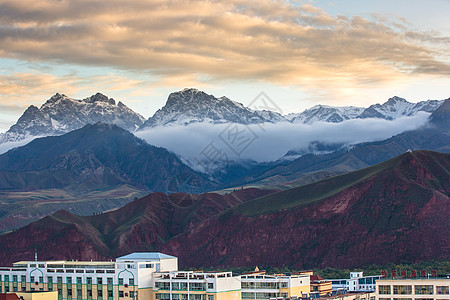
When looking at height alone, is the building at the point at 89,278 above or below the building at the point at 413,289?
above

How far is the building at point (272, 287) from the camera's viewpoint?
136m

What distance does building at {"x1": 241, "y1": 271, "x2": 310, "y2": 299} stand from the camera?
5354 inches

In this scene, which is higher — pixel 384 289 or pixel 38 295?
pixel 38 295

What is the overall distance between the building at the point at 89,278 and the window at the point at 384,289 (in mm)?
34515

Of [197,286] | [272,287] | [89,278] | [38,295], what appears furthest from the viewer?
[272,287]

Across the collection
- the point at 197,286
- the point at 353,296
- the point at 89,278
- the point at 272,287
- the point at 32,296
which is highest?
the point at 89,278

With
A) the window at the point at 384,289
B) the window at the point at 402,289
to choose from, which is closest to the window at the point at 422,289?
the window at the point at 402,289

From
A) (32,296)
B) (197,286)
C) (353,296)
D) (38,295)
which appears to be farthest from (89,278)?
(353,296)

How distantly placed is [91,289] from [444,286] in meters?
54.1

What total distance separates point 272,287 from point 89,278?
28671mm

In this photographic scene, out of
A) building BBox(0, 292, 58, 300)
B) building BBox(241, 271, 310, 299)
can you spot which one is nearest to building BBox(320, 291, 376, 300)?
building BBox(241, 271, 310, 299)

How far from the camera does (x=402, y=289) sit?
136 m

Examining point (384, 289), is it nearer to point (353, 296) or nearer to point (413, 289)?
point (413, 289)

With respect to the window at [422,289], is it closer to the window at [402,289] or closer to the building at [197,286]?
the window at [402,289]
